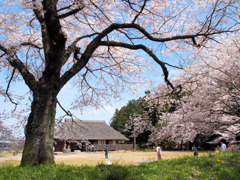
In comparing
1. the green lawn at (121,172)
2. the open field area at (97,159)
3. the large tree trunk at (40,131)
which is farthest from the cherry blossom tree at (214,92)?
the large tree trunk at (40,131)

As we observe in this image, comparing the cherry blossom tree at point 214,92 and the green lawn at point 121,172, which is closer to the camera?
the green lawn at point 121,172

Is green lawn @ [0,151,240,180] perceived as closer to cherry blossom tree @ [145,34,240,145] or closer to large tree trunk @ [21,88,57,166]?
large tree trunk @ [21,88,57,166]

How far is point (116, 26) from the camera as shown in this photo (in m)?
6.36

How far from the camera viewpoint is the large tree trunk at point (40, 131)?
495 centimetres

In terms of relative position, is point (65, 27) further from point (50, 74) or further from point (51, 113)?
point (51, 113)

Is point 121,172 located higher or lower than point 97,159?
higher

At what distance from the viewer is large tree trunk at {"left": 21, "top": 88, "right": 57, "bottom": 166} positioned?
16.3 feet

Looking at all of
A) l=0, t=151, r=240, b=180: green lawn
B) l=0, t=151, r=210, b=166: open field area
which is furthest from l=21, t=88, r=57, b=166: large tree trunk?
l=0, t=151, r=210, b=166: open field area

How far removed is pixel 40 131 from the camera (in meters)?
5.12

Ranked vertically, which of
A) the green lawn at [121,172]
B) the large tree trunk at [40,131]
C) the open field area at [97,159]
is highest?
the large tree trunk at [40,131]

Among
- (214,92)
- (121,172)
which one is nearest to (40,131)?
(121,172)

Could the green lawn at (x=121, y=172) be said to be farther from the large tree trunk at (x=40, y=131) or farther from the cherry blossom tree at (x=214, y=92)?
the cherry blossom tree at (x=214, y=92)

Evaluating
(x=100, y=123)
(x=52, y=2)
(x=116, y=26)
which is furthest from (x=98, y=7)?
(x=100, y=123)

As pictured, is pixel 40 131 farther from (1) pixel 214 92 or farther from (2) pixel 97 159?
(2) pixel 97 159
